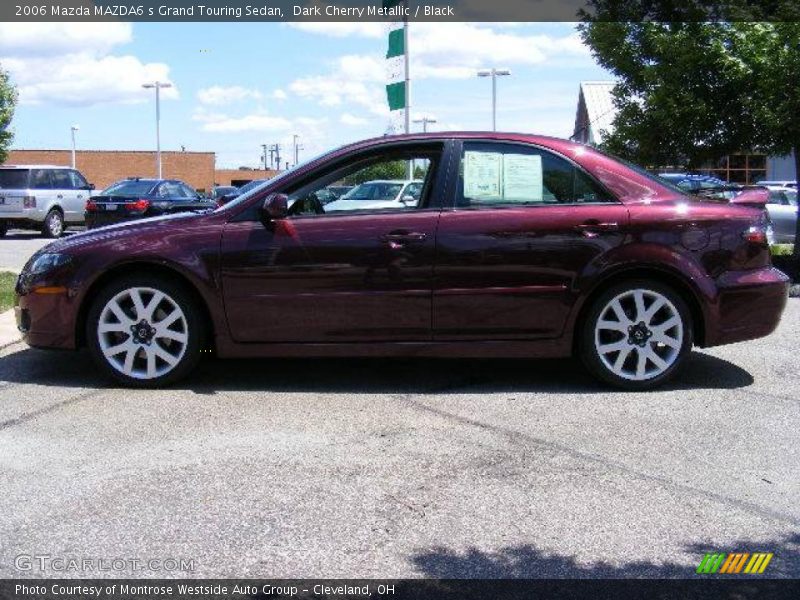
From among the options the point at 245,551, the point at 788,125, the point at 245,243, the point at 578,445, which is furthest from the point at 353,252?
the point at 788,125

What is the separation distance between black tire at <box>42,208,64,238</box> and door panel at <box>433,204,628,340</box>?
18.6 metres

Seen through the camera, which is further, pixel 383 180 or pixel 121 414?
pixel 383 180

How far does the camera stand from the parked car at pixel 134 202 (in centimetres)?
1848

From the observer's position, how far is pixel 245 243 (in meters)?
5.52

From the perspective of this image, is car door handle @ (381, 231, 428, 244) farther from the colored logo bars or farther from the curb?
the curb

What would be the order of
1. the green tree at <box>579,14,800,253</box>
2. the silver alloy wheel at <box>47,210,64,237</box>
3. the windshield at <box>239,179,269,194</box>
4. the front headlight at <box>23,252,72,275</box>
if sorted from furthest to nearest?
1. the silver alloy wheel at <box>47,210,64,237</box>
2. the green tree at <box>579,14,800,253</box>
3. the windshield at <box>239,179,269,194</box>
4. the front headlight at <box>23,252,72,275</box>

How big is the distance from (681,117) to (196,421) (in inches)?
319

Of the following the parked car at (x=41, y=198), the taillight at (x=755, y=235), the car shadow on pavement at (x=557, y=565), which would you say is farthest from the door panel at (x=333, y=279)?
the parked car at (x=41, y=198)

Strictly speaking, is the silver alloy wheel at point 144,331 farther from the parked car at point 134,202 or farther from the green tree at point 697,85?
the parked car at point 134,202

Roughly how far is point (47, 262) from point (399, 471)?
2959 millimetres

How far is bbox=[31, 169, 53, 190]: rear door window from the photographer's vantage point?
21.7 m

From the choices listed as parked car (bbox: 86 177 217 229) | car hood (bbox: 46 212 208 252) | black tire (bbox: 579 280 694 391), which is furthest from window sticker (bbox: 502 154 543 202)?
parked car (bbox: 86 177 217 229)

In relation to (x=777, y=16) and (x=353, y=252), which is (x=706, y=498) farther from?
(x=777, y=16)

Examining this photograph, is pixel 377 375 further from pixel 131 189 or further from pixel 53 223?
pixel 53 223
